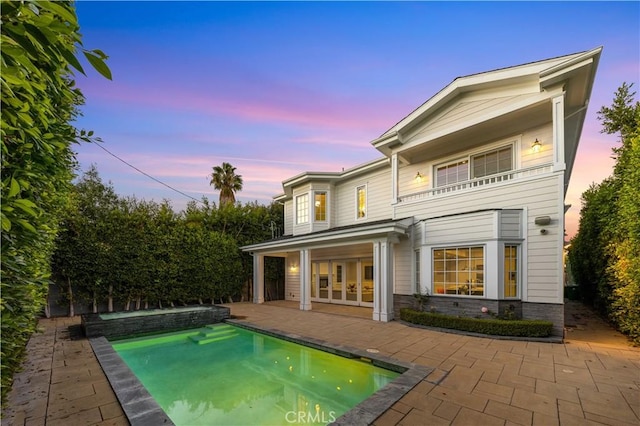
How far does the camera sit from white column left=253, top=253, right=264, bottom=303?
570 inches

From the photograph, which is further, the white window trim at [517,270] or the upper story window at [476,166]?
the upper story window at [476,166]

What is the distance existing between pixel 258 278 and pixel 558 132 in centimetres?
1300

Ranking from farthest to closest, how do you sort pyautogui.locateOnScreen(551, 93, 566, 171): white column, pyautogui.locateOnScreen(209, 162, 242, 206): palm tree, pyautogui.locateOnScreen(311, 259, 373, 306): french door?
pyautogui.locateOnScreen(209, 162, 242, 206): palm tree, pyautogui.locateOnScreen(311, 259, 373, 306): french door, pyautogui.locateOnScreen(551, 93, 566, 171): white column

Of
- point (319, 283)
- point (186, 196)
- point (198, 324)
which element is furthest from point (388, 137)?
point (186, 196)

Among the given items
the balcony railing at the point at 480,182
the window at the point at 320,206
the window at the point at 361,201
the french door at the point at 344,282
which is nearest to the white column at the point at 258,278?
the french door at the point at 344,282

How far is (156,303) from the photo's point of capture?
1220 centimetres

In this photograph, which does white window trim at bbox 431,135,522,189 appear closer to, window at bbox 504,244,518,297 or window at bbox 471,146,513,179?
window at bbox 471,146,513,179

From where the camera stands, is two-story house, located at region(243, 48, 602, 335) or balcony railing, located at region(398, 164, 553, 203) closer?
two-story house, located at region(243, 48, 602, 335)

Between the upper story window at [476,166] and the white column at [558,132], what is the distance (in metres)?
1.48

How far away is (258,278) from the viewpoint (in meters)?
14.6

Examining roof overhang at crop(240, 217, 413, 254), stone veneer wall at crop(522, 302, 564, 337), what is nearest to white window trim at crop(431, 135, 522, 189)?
roof overhang at crop(240, 217, 413, 254)

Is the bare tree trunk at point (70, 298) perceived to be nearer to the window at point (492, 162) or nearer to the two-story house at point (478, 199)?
the two-story house at point (478, 199)

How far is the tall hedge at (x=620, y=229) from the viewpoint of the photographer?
6.23 m

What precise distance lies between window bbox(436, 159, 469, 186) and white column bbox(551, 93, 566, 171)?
262 cm
